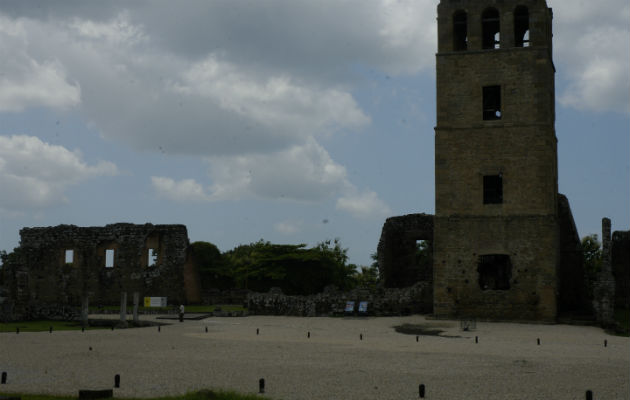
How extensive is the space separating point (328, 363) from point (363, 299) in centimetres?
1612

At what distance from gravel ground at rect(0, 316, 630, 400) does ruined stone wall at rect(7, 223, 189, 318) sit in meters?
17.1

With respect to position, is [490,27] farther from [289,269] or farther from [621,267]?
[289,269]

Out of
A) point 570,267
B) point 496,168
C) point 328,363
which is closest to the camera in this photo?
point 328,363

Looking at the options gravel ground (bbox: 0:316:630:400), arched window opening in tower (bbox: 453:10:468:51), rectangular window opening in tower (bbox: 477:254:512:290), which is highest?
arched window opening in tower (bbox: 453:10:468:51)

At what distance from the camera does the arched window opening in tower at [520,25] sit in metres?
29.7

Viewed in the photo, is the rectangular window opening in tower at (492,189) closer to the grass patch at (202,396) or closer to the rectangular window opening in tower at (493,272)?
the rectangular window opening in tower at (493,272)

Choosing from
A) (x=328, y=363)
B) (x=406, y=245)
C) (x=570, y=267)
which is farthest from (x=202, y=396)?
(x=406, y=245)

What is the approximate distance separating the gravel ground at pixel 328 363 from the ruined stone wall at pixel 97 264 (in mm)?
17085

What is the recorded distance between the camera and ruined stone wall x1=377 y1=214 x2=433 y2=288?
123ft

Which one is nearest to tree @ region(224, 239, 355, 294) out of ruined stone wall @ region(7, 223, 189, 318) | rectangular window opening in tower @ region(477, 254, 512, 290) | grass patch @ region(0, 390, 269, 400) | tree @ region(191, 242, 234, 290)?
tree @ region(191, 242, 234, 290)

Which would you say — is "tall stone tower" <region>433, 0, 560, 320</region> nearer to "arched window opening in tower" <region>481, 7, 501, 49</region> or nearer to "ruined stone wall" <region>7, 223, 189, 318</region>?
"arched window opening in tower" <region>481, 7, 501, 49</region>

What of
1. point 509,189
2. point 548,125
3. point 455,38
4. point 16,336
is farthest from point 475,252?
point 16,336

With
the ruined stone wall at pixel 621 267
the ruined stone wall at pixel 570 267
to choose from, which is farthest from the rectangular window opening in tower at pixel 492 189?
the ruined stone wall at pixel 621 267

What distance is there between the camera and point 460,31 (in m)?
31.4
